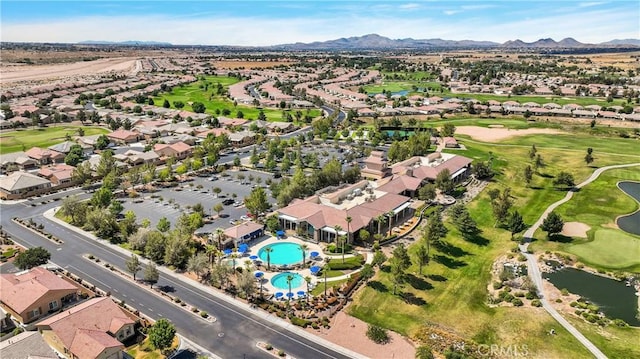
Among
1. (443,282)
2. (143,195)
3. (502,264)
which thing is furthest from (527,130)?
(143,195)

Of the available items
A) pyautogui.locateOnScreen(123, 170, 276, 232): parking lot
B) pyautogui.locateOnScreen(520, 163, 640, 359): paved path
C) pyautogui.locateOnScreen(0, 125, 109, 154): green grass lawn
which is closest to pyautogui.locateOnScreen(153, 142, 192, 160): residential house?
pyautogui.locateOnScreen(123, 170, 276, 232): parking lot

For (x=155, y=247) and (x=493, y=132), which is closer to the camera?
(x=155, y=247)

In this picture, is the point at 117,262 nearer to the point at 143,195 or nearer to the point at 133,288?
the point at 133,288

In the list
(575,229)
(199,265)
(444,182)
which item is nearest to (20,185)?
(199,265)

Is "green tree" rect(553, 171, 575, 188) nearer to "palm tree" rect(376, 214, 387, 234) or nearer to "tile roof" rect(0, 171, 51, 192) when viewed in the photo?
"palm tree" rect(376, 214, 387, 234)

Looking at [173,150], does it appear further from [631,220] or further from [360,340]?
[631,220]

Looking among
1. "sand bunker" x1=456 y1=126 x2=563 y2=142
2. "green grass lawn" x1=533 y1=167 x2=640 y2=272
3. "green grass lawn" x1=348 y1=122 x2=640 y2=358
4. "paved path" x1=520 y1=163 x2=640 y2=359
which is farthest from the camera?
"sand bunker" x1=456 y1=126 x2=563 y2=142
